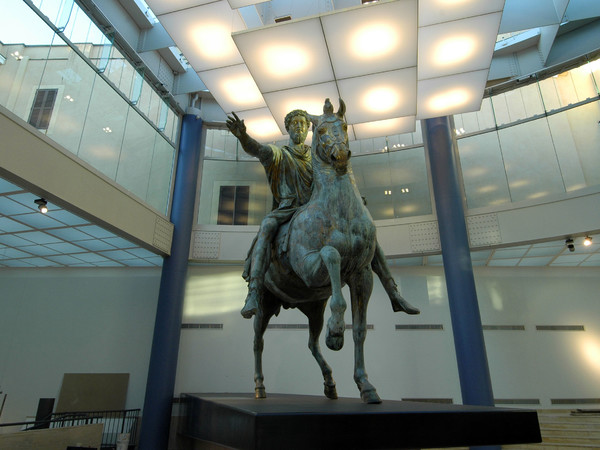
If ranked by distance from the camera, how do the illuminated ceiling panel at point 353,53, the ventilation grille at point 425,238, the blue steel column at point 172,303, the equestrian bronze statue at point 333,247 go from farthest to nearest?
the ventilation grille at point 425,238 → the blue steel column at point 172,303 → the illuminated ceiling panel at point 353,53 → the equestrian bronze statue at point 333,247

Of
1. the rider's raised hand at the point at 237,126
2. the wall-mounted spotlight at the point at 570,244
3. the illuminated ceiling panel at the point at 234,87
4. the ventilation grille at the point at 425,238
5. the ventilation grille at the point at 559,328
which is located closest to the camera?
the rider's raised hand at the point at 237,126

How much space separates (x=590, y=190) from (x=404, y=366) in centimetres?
646

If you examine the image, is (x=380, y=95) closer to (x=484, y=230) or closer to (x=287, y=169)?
(x=484, y=230)

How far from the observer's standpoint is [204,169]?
12773 mm

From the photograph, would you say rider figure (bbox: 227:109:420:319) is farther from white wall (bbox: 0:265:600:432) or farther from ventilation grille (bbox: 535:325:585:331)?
ventilation grille (bbox: 535:325:585:331)

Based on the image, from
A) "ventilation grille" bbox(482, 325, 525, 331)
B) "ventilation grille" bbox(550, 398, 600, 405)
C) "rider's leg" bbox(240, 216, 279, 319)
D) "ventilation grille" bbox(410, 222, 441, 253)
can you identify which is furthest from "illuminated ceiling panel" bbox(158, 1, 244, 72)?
"ventilation grille" bbox(550, 398, 600, 405)

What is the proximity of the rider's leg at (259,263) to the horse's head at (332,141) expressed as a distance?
76 centimetres

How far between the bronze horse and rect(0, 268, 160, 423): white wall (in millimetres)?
9998

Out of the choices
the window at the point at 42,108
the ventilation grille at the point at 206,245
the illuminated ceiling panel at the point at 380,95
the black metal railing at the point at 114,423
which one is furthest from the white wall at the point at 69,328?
the illuminated ceiling panel at the point at 380,95

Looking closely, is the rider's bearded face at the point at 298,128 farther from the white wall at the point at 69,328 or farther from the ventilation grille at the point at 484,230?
the white wall at the point at 69,328

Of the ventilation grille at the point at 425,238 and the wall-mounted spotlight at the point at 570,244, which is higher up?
the ventilation grille at the point at 425,238

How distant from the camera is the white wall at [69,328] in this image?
1133 cm

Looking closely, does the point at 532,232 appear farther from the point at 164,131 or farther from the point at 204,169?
the point at 164,131

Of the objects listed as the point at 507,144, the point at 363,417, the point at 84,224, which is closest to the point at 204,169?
the point at 84,224
